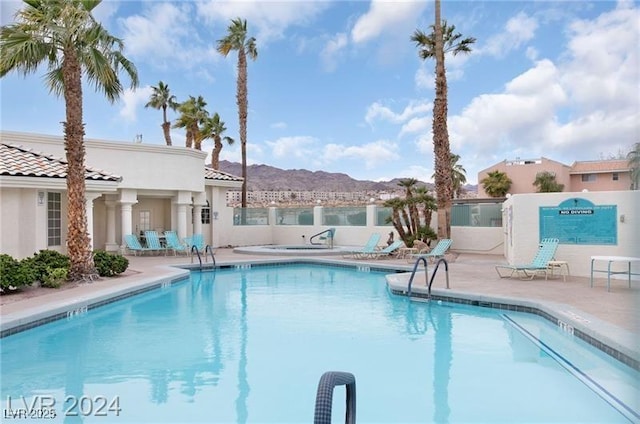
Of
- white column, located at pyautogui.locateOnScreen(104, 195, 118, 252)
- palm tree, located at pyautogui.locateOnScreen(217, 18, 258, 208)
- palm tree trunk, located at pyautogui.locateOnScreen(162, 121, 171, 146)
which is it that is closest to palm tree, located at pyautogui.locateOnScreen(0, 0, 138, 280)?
white column, located at pyautogui.locateOnScreen(104, 195, 118, 252)

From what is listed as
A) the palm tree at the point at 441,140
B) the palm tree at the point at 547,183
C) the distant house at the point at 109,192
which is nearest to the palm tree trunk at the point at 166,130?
the distant house at the point at 109,192

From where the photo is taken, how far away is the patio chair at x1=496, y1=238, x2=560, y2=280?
13.3 meters

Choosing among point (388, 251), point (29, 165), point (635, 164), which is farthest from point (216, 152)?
point (635, 164)

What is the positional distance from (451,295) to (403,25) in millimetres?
16831

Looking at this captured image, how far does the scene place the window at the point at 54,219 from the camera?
15.7 metres

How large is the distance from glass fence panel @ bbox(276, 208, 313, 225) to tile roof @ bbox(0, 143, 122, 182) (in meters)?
12.8

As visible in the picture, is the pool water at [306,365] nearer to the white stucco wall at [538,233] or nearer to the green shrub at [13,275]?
the green shrub at [13,275]

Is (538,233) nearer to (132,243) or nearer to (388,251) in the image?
(388,251)

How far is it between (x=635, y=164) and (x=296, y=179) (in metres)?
101

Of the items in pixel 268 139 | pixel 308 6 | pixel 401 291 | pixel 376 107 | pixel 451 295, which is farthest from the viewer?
pixel 268 139

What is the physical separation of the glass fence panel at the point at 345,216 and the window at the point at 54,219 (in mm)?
14475

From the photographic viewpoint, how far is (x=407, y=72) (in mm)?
30609

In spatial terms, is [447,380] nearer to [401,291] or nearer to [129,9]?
[401,291]

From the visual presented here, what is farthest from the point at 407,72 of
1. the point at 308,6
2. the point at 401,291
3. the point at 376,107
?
the point at 401,291
